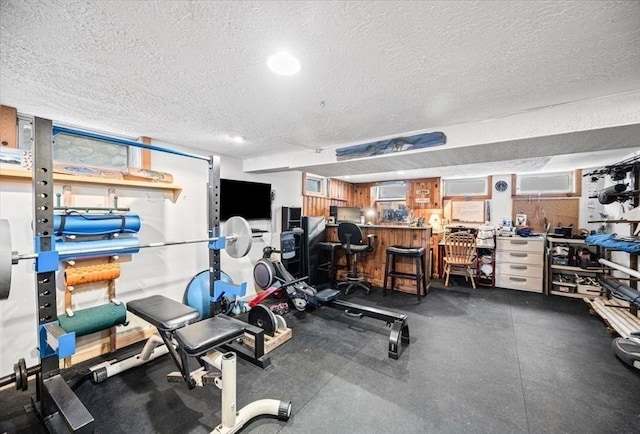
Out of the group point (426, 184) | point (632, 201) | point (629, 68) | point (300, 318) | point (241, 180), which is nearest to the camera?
point (629, 68)

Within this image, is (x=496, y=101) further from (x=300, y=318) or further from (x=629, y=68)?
(x=300, y=318)

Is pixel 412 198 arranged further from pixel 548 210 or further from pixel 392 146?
pixel 392 146

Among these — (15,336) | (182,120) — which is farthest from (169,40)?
(15,336)

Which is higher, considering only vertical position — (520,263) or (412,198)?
(412,198)

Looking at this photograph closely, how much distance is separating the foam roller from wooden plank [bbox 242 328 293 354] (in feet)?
3.75

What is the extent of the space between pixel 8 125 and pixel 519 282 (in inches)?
267

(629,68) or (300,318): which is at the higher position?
(629,68)

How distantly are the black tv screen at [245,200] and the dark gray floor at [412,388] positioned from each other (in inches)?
71.9

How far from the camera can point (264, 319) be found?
8.94 feet

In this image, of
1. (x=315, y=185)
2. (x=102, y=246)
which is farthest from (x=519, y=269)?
(x=102, y=246)

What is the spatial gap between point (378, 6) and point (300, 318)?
314 centimetres

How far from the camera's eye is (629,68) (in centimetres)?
142

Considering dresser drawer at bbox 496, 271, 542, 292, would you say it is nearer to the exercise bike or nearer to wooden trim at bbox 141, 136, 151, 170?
the exercise bike

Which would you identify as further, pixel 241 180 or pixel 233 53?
pixel 241 180
